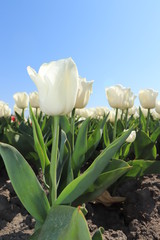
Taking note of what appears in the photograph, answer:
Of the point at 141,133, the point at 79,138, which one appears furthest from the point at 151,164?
the point at 79,138

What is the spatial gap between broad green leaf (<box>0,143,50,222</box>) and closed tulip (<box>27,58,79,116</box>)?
228mm

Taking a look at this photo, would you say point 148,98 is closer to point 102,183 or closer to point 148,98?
point 148,98

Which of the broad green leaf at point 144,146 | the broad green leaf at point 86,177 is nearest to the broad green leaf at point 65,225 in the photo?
the broad green leaf at point 86,177

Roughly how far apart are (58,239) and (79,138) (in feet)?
2.81

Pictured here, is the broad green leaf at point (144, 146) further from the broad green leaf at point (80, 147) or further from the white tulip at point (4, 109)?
the white tulip at point (4, 109)

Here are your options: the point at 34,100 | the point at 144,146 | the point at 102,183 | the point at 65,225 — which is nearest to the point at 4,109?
the point at 34,100

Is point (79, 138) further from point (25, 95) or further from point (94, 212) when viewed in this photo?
point (25, 95)

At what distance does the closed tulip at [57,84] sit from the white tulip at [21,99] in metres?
2.86

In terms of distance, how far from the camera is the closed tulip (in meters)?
1.19

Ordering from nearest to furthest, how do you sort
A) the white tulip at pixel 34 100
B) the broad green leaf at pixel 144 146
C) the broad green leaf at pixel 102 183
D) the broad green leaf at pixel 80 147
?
the broad green leaf at pixel 102 183 < the broad green leaf at pixel 80 147 < the broad green leaf at pixel 144 146 < the white tulip at pixel 34 100

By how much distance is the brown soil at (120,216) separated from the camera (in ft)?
6.03

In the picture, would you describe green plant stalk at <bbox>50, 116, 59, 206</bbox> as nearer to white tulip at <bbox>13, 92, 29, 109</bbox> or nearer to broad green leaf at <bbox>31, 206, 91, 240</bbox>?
broad green leaf at <bbox>31, 206, 91, 240</bbox>

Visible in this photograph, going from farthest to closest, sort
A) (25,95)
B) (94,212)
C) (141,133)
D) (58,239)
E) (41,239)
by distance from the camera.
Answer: (25,95)
(141,133)
(94,212)
(41,239)
(58,239)

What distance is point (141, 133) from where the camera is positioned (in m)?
2.61
